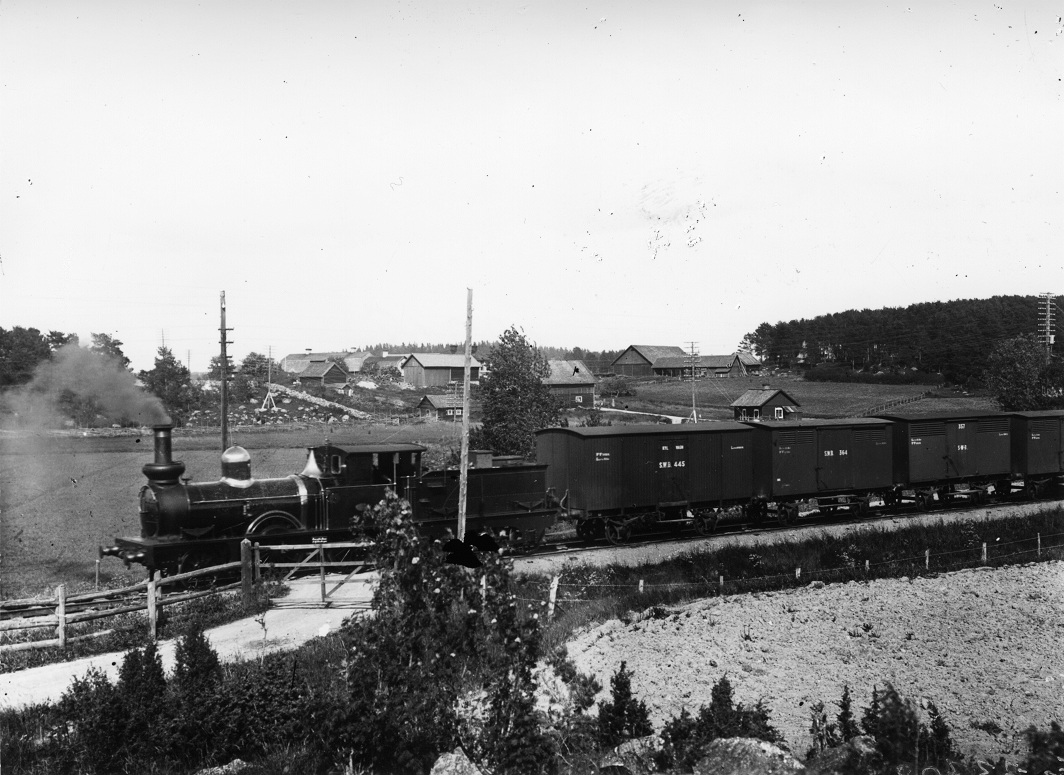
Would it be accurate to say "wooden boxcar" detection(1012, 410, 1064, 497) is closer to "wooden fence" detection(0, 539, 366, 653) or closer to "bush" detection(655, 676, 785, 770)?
"bush" detection(655, 676, 785, 770)

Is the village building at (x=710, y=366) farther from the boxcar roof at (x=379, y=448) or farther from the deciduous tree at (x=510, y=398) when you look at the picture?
the boxcar roof at (x=379, y=448)

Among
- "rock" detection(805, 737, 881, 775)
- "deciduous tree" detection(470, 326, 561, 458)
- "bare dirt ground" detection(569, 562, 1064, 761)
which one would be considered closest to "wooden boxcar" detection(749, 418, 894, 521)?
"bare dirt ground" detection(569, 562, 1064, 761)

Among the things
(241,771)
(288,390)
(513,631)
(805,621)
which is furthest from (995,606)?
(288,390)

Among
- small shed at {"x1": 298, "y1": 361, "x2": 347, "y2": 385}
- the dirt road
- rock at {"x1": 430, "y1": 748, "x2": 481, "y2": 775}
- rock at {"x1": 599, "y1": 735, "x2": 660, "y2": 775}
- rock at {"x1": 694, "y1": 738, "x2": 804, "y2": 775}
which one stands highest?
small shed at {"x1": 298, "y1": 361, "x2": 347, "y2": 385}

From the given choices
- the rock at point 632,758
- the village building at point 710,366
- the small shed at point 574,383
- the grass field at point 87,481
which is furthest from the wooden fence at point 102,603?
the village building at point 710,366

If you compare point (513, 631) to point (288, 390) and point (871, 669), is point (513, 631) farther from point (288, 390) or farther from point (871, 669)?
point (288, 390)

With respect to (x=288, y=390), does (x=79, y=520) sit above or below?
below

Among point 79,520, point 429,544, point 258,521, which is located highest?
point 429,544

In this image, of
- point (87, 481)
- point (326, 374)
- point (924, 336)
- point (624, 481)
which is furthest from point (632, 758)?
point (326, 374)
